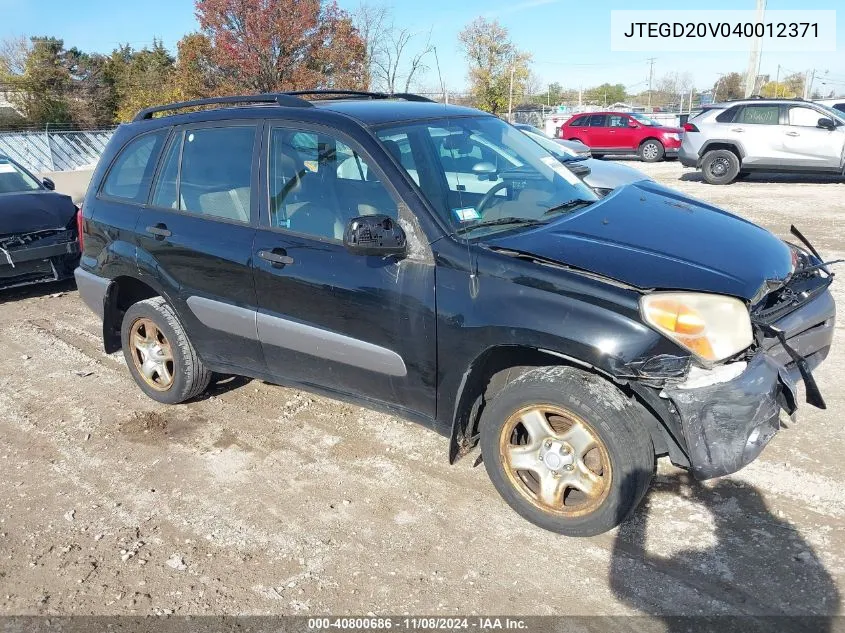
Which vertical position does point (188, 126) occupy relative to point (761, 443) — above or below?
above

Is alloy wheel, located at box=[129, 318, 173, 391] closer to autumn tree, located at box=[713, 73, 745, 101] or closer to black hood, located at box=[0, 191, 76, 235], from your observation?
black hood, located at box=[0, 191, 76, 235]

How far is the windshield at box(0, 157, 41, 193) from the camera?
7.82 metres

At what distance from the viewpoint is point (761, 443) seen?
107 inches

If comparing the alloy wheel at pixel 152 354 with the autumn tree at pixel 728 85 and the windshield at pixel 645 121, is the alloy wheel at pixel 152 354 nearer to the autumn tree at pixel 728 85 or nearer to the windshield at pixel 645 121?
the windshield at pixel 645 121

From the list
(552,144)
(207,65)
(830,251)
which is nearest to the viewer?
(830,251)

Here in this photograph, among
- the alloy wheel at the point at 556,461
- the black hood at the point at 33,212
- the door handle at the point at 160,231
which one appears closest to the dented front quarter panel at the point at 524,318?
the alloy wheel at the point at 556,461

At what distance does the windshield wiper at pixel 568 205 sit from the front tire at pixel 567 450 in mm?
980

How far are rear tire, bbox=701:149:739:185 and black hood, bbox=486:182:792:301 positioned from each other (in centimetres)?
1216

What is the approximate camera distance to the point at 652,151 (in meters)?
20.8

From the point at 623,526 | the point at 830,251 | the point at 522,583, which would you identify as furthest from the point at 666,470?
the point at 830,251

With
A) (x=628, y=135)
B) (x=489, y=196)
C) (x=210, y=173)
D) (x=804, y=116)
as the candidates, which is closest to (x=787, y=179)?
(x=804, y=116)

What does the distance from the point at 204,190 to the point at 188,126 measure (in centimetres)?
46

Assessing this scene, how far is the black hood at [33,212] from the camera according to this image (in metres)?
6.99

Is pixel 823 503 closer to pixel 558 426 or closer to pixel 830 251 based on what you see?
pixel 558 426
